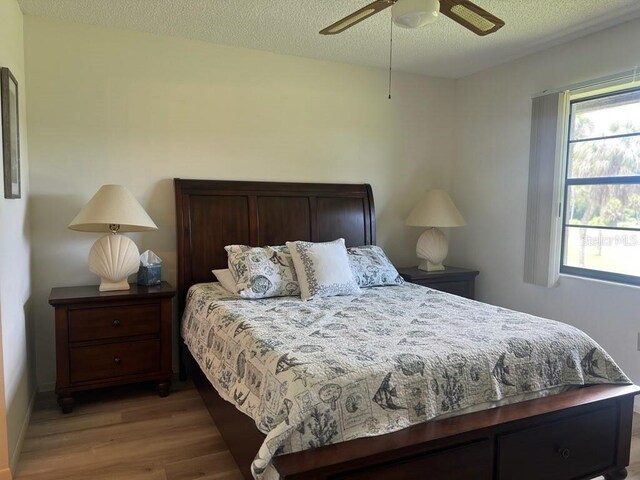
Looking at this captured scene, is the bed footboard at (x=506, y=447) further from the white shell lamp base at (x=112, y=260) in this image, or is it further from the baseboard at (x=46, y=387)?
the baseboard at (x=46, y=387)

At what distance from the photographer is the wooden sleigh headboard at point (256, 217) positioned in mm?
3457

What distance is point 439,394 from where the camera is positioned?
6.15 feet

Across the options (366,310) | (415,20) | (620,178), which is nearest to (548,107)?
(620,178)

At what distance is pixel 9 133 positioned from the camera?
7.78ft

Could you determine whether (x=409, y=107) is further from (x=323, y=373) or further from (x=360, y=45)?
(x=323, y=373)

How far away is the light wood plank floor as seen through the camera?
2275 mm

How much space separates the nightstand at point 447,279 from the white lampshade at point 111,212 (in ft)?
7.00

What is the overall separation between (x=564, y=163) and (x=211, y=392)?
297 centimetres

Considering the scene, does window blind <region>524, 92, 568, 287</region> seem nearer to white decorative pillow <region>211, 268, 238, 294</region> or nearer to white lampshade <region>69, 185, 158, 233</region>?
white decorative pillow <region>211, 268, 238, 294</region>

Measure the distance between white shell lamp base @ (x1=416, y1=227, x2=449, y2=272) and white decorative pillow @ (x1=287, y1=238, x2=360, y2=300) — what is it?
1.09 meters

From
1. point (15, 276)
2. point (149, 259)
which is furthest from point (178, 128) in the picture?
point (15, 276)

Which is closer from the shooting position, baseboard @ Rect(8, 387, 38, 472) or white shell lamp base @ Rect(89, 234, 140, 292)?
baseboard @ Rect(8, 387, 38, 472)

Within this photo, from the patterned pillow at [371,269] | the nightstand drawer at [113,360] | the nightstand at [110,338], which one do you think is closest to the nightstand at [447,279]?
the patterned pillow at [371,269]

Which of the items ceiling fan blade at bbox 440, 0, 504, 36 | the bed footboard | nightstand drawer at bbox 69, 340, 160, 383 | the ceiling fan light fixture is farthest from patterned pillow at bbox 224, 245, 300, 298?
ceiling fan blade at bbox 440, 0, 504, 36
